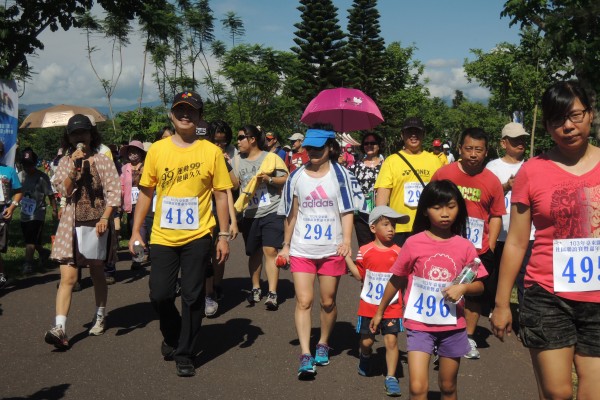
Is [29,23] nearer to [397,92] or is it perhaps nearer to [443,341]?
[443,341]

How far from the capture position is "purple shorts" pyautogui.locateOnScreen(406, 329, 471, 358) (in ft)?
12.6

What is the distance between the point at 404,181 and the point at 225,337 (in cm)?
241

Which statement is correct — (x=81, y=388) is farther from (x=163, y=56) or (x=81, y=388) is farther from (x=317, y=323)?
(x=163, y=56)

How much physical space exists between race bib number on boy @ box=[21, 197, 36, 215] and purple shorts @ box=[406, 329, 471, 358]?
7.72 meters

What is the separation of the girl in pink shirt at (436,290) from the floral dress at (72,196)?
11.1 feet

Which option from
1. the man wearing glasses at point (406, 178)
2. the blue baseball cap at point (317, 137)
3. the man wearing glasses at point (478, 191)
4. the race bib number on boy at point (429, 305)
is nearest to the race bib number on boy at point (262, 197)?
the man wearing glasses at point (406, 178)

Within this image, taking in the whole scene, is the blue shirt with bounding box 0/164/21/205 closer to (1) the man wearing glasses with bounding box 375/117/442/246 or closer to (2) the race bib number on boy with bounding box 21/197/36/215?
(2) the race bib number on boy with bounding box 21/197/36/215

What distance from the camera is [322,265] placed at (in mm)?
5551

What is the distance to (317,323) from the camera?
23.1 feet

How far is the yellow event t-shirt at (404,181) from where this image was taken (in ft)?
21.2

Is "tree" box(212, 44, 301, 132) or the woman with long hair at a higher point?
"tree" box(212, 44, 301, 132)

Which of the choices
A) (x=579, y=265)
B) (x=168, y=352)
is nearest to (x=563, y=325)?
(x=579, y=265)

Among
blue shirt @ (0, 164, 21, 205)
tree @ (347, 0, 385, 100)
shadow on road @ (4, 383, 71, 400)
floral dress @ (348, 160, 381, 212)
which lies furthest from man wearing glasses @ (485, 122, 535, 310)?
tree @ (347, 0, 385, 100)

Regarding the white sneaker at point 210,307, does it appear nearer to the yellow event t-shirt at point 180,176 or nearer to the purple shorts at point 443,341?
the yellow event t-shirt at point 180,176
